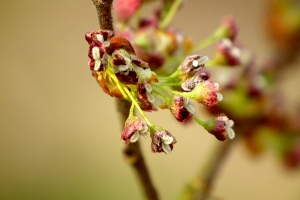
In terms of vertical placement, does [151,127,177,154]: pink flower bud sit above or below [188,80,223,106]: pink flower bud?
below

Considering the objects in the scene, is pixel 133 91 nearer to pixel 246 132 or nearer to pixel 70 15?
pixel 246 132

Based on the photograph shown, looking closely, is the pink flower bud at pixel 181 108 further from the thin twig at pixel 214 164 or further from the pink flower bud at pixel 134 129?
the thin twig at pixel 214 164

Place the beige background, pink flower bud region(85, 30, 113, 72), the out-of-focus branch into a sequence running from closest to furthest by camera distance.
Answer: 1. pink flower bud region(85, 30, 113, 72)
2. the out-of-focus branch
3. the beige background

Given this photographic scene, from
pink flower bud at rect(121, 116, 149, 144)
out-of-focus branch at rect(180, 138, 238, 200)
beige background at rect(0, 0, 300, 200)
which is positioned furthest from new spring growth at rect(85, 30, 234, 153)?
beige background at rect(0, 0, 300, 200)

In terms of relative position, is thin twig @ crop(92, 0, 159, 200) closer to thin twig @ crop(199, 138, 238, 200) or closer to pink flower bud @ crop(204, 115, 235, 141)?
pink flower bud @ crop(204, 115, 235, 141)

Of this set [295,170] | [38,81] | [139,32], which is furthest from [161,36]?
[38,81]

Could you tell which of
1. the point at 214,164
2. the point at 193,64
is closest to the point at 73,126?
the point at 214,164
